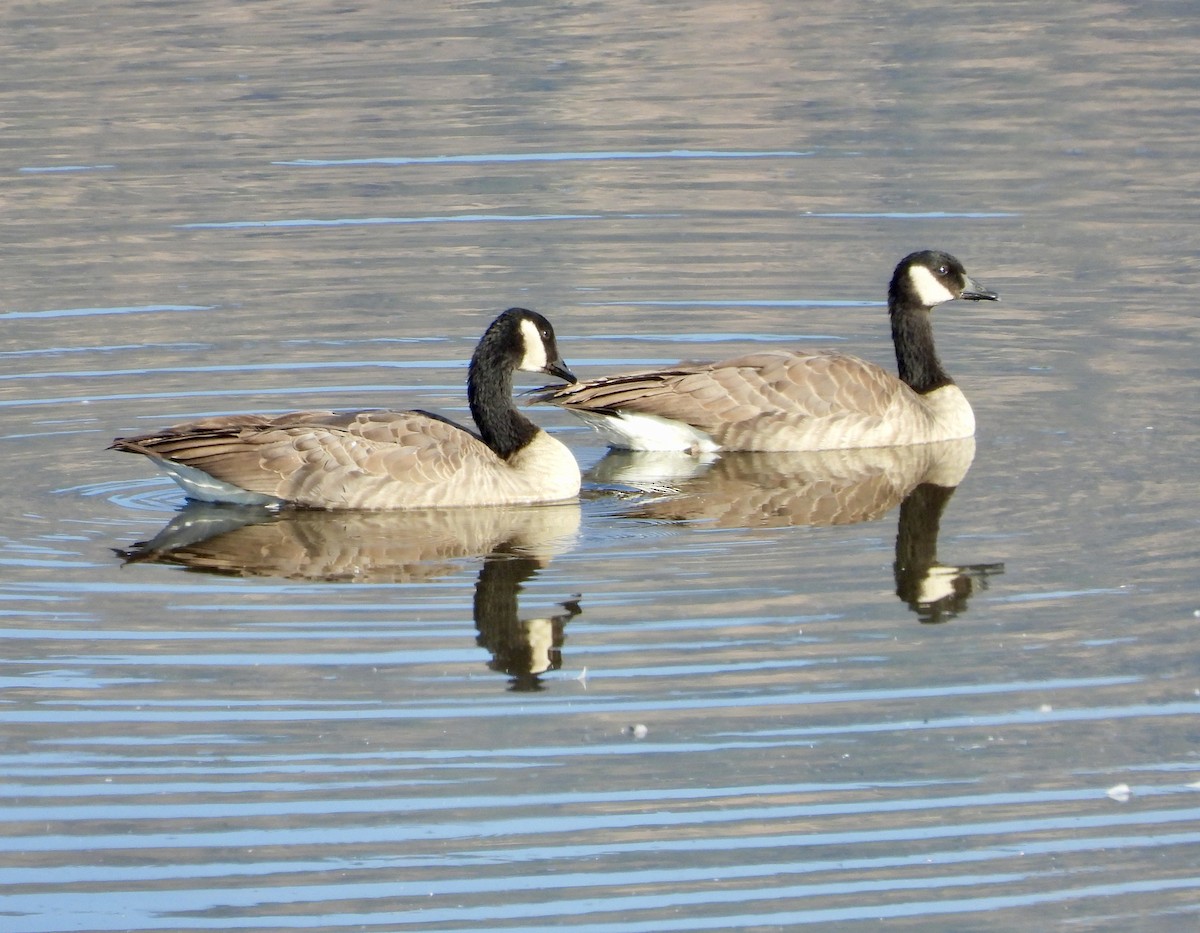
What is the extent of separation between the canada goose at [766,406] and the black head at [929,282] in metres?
1.02

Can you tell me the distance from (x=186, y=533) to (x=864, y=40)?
2002 centimetres

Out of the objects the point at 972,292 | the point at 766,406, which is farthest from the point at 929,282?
the point at 766,406

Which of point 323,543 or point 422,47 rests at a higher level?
point 422,47

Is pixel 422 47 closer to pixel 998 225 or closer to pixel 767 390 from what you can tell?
pixel 998 225

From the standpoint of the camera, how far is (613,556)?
41.9 feet

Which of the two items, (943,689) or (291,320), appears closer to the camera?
(943,689)

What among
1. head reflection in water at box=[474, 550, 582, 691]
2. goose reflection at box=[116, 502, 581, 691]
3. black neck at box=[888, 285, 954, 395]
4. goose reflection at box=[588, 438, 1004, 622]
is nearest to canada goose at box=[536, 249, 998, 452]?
goose reflection at box=[588, 438, 1004, 622]

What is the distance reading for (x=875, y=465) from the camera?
15.6 metres

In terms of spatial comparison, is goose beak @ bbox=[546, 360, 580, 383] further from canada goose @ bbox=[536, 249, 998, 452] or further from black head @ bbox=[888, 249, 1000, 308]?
black head @ bbox=[888, 249, 1000, 308]

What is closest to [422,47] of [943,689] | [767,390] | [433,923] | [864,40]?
[864,40]

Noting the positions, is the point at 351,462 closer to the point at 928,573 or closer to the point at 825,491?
the point at 825,491

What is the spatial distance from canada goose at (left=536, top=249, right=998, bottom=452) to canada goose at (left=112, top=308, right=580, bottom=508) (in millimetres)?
1480

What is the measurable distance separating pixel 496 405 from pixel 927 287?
4029 mm

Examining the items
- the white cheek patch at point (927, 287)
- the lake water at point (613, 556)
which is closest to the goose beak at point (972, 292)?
the white cheek patch at point (927, 287)
